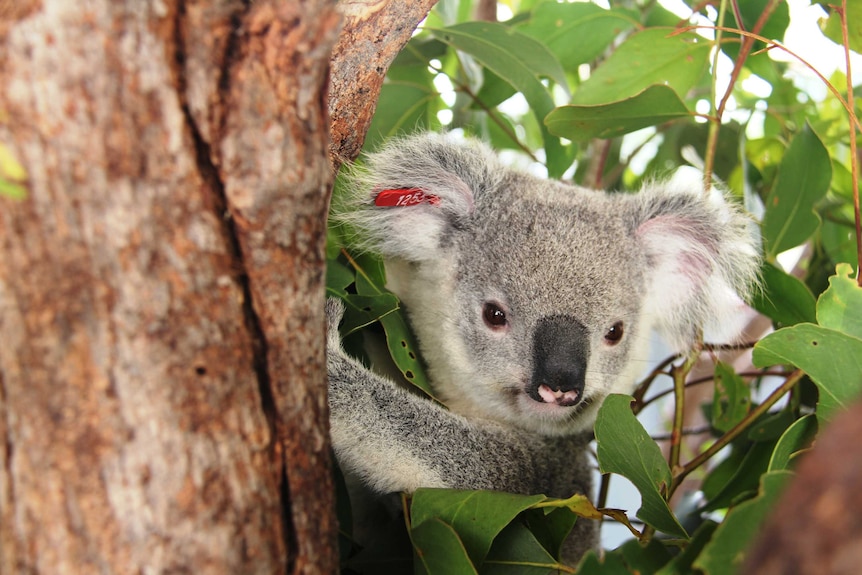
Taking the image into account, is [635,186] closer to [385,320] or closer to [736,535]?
[385,320]

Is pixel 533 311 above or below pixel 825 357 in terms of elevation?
below

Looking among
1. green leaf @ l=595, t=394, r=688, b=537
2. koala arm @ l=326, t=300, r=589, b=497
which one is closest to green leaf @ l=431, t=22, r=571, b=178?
koala arm @ l=326, t=300, r=589, b=497

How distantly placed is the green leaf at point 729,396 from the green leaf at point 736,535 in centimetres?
133

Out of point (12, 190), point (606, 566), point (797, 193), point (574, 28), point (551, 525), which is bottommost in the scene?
point (551, 525)

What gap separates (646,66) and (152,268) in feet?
5.84

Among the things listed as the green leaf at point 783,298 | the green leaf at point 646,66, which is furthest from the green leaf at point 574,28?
the green leaf at point 783,298

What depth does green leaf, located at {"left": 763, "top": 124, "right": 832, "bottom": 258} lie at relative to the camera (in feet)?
6.56

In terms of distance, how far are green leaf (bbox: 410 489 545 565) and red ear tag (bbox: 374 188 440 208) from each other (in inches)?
34.7

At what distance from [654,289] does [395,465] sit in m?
1.06

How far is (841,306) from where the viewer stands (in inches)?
55.7

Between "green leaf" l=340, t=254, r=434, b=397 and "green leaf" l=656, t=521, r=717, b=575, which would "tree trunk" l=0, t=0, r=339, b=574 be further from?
"green leaf" l=340, t=254, r=434, b=397

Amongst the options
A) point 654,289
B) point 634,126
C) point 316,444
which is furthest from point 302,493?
point 654,289

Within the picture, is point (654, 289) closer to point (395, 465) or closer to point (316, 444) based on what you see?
point (395, 465)

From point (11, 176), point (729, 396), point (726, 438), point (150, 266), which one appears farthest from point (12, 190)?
point (729, 396)
